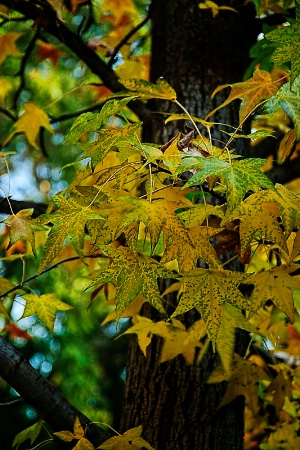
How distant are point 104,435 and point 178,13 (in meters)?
1.38

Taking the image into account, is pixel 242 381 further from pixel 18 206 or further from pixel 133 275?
pixel 18 206

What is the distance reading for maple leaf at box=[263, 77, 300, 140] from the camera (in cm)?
86

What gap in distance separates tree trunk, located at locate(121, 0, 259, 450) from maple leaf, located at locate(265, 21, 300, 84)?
0.83 metres

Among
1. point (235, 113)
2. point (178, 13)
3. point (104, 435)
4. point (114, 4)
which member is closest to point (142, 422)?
point (104, 435)

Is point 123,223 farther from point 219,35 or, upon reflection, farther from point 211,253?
point 219,35

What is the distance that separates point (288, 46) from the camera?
0.83 m

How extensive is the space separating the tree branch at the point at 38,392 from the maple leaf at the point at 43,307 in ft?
0.29

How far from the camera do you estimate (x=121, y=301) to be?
848 mm

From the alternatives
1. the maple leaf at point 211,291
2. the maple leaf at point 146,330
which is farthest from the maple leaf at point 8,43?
the maple leaf at point 211,291

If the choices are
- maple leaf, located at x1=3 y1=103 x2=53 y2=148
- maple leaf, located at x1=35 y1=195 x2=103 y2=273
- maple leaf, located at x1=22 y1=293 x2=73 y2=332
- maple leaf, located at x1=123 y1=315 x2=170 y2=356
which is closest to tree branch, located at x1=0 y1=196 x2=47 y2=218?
maple leaf, located at x1=3 y1=103 x2=53 y2=148

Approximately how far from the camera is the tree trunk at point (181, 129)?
1.37m

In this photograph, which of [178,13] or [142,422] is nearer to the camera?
[142,422]

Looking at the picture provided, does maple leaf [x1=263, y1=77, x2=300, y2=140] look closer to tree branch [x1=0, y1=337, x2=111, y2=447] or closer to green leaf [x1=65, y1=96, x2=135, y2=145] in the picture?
green leaf [x1=65, y1=96, x2=135, y2=145]

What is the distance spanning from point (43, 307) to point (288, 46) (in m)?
0.77
